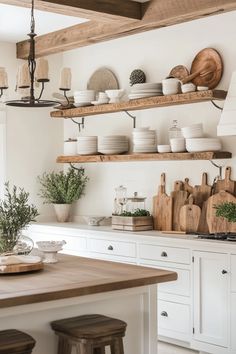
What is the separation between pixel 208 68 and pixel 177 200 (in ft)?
3.89

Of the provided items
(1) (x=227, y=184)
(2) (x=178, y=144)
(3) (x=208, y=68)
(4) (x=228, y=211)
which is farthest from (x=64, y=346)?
(3) (x=208, y=68)

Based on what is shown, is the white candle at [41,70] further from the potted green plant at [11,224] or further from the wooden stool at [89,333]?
the wooden stool at [89,333]

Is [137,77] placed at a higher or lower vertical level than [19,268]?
higher

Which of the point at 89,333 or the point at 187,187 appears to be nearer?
the point at 89,333

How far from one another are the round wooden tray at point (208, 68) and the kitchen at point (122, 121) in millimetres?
52

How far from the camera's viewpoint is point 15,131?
667 centimetres

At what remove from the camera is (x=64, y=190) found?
6590 mm

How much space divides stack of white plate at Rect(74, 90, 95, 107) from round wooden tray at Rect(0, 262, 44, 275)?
307cm

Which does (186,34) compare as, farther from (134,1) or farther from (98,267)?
(98,267)

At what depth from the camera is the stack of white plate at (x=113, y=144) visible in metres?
6.02

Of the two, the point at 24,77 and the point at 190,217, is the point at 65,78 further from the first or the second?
the point at 190,217

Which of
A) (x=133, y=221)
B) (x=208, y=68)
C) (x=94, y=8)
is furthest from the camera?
(x=133, y=221)

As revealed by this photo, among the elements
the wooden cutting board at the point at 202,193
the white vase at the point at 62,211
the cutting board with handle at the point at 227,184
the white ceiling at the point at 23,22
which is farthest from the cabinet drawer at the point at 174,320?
the white ceiling at the point at 23,22

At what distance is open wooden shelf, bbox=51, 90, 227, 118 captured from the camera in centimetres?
511
